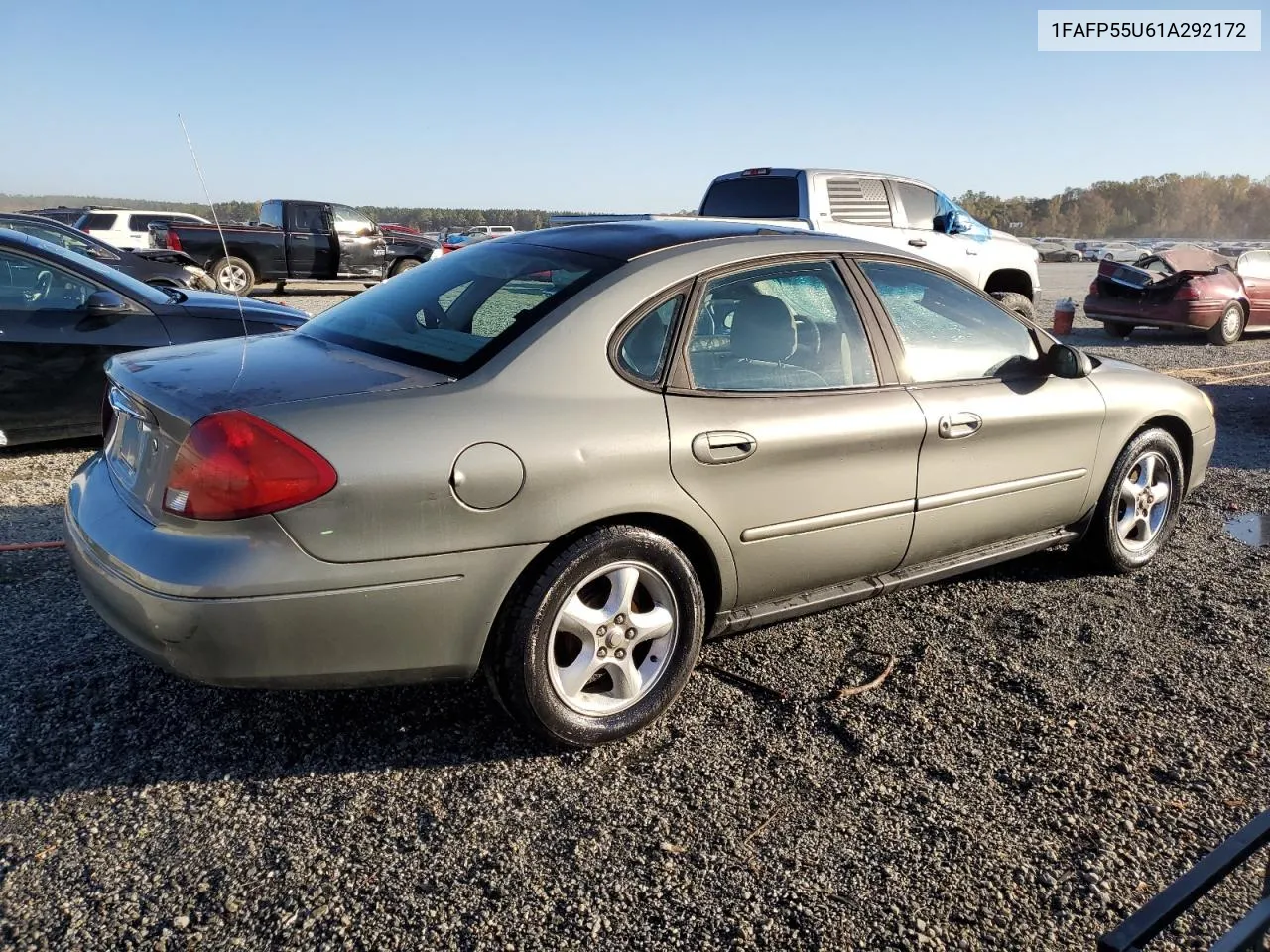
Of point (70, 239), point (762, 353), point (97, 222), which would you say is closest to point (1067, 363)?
point (762, 353)

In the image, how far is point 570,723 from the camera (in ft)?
9.32

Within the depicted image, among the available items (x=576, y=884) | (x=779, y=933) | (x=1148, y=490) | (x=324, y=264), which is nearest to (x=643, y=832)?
(x=576, y=884)

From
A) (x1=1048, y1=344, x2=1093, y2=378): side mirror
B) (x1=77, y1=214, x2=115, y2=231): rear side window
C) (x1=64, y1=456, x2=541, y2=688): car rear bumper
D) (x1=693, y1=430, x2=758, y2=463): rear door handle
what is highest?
(x1=77, y1=214, x2=115, y2=231): rear side window

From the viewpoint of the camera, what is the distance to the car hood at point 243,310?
6344 mm

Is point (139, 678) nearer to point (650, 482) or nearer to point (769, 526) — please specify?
point (650, 482)

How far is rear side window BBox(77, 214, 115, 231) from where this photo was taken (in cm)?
2253

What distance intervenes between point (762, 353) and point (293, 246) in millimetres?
17347

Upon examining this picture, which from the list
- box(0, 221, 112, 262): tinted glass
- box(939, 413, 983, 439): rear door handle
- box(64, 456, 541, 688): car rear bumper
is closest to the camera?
box(64, 456, 541, 688): car rear bumper

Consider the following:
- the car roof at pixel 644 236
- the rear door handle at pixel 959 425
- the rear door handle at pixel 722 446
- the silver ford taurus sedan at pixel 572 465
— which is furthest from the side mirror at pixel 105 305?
the rear door handle at pixel 959 425

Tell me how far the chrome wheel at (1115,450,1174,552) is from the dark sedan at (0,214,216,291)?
836 centimetres

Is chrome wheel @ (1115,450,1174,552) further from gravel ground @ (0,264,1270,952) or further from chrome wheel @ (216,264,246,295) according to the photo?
chrome wheel @ (216,264,246,295)

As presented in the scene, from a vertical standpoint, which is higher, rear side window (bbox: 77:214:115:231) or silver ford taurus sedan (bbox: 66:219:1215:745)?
rear side window (bbox: 77:214:115:231)

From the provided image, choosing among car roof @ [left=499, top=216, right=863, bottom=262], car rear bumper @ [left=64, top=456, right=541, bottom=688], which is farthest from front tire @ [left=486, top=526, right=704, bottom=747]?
car roof @ [left=499, top=216, right=863, bottom=262]

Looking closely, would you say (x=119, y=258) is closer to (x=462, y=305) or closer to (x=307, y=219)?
(x=307, y=219)
